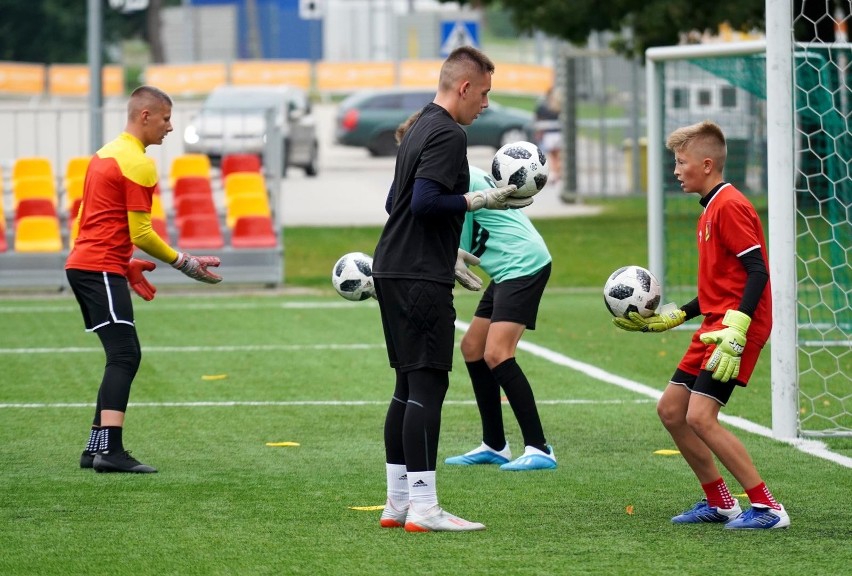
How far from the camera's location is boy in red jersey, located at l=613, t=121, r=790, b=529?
609 centimetres

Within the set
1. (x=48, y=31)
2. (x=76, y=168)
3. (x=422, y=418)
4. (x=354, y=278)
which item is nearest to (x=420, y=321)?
(x=422, y=418)

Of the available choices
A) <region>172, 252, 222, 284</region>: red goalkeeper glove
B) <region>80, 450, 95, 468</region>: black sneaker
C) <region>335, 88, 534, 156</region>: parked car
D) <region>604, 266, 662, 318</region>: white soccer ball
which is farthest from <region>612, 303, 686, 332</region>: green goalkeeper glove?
<region>335, 88, 534, 156</region>: parked car

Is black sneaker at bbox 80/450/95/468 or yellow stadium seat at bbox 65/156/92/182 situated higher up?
yellow stadium seat at bbox 65/156/92/182

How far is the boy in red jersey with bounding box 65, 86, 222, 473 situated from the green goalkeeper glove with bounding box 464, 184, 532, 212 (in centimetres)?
203

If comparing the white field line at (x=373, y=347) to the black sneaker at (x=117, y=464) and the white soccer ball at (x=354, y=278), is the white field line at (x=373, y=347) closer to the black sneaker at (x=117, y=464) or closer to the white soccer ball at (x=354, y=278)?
the black sneaker at (x=117, y=464)

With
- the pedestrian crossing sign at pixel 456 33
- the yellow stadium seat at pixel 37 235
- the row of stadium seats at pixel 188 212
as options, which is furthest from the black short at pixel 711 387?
the pedestrian crossing sign at pixel 456 33

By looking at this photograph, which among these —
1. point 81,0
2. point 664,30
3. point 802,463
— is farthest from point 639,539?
point 81,0

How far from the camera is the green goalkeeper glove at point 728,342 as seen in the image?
6.01 metres

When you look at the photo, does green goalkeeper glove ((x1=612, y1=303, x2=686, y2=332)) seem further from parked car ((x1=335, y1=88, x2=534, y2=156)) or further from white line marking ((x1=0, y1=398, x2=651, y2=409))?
parked car ((x1=335, y1=88, x2=534, y2=156))

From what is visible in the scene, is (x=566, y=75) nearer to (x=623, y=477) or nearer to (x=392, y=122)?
(x=392, y=122)

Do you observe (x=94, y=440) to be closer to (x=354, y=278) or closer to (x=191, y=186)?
(x=354, y=278)

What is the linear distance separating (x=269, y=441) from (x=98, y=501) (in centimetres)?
181

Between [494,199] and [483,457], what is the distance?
7.21 ft

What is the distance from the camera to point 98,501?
6941mm
